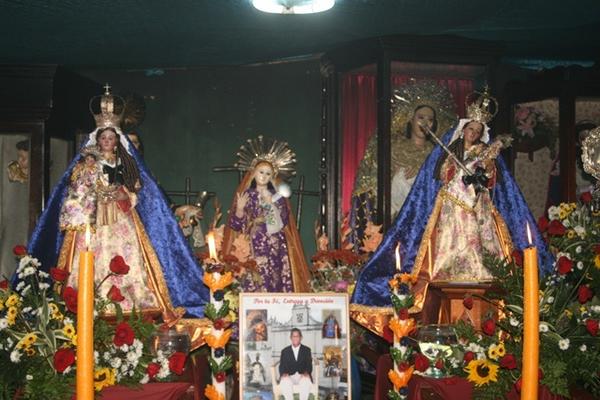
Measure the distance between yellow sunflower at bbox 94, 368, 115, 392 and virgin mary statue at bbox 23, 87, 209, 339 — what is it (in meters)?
2.01

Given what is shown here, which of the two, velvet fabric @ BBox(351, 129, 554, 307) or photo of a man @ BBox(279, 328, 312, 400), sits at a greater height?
velvet fabric @ BBox(351, 129, 554, 307)

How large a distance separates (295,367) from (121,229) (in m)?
2.23

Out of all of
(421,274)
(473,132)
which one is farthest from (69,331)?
(473,132)

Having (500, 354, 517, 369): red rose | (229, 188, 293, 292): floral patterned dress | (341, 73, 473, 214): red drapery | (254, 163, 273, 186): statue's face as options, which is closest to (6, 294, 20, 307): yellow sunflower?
(500, 354, 517, 369): red rose

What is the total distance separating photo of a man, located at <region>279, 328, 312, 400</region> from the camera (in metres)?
4.07

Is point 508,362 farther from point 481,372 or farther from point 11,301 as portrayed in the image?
point 11,301

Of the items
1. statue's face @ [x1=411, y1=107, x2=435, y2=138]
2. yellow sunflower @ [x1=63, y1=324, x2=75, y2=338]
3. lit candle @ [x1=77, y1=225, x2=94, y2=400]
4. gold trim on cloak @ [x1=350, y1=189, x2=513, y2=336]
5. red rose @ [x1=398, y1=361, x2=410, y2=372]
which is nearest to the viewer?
lit candle @ [x1=77, y1=225, x2=94, y2=400]

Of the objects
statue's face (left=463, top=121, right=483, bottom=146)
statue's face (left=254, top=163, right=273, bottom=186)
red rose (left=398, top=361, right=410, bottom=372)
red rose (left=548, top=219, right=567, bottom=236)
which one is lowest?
red rose (left=398, top=361, right=410, bottom=372)

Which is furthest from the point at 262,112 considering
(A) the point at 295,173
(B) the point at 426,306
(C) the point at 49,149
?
(B) the point at 426,306

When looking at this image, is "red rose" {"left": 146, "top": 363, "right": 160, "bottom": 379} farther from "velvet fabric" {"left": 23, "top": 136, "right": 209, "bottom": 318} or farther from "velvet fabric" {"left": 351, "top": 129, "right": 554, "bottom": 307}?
"velvet fabric" {"left": 351, "top": 129, "right": 554, "bottom": 307}

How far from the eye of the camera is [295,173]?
26.4 feet

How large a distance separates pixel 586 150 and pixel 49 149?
12.8 ft

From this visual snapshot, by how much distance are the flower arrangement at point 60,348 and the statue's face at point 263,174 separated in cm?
326

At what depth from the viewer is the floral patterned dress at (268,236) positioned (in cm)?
711
